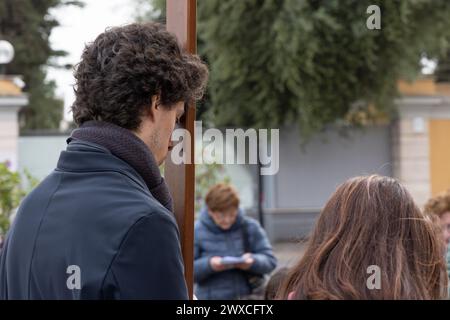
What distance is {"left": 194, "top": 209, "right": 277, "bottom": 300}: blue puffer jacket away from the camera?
3750 millimetres

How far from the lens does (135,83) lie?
129 cm

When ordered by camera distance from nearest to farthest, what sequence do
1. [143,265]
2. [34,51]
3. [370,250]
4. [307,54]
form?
1. [143,265]
2. [370,250]
3. [307,54]
4. [34,51]

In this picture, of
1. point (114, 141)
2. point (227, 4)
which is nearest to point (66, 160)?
point (114, 141)

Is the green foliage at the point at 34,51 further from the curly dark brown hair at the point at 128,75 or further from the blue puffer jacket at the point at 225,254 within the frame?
the curly dark brown hair at the point at 128,75

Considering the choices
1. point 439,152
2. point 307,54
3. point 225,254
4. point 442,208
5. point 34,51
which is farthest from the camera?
point 34,51

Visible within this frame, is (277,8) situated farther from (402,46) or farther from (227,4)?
(402,46)

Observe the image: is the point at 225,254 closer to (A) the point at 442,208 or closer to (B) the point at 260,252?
(B) the point at 260,252

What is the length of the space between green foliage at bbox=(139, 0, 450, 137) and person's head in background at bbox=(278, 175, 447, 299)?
7.97 m

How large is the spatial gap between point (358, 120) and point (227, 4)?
2925 mm

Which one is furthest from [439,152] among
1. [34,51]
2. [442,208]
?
[34,51]

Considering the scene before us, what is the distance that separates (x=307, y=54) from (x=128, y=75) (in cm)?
831

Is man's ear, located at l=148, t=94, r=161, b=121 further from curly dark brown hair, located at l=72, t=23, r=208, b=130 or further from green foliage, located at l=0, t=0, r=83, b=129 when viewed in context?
green foliage, located at l=0, t=0, r=83, b=129

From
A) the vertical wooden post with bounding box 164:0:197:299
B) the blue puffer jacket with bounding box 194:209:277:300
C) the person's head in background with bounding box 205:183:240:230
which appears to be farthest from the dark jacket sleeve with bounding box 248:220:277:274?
the vertical wooden post with bounding box 164:0:197:299

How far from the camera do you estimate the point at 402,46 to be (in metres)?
10.0
